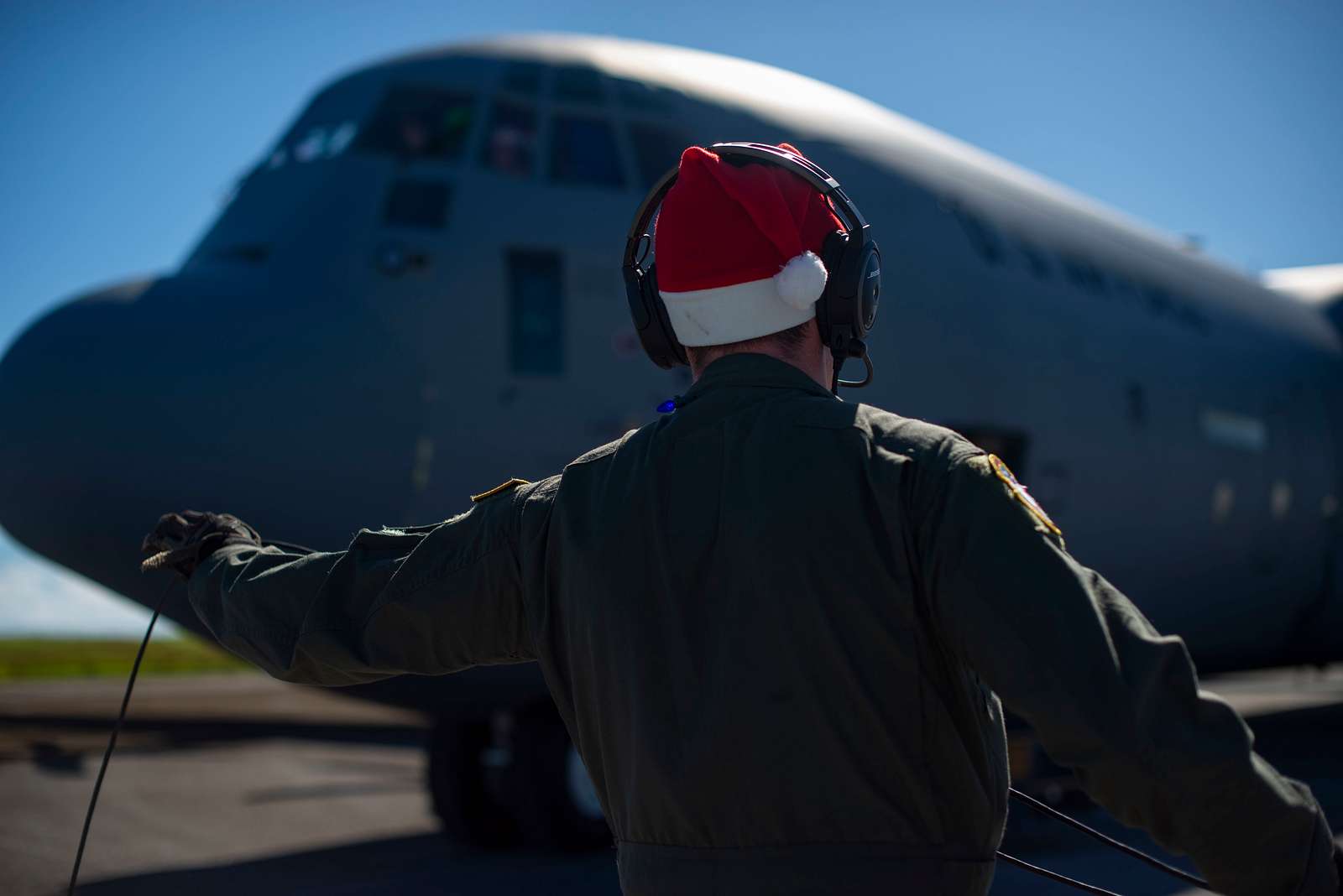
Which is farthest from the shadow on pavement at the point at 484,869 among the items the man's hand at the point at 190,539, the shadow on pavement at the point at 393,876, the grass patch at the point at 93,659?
the grass patch at the point at 93,659

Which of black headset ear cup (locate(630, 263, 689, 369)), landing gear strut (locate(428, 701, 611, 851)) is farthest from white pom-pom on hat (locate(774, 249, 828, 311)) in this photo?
landing gear strut (locate(428, 701, 611, 851))

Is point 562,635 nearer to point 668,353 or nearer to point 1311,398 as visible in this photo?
point 668,353

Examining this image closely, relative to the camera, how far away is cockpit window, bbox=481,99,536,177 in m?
6.04

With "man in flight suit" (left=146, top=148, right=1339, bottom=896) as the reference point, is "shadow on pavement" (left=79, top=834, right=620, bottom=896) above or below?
below

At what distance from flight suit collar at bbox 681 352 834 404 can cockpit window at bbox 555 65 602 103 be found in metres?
5.02

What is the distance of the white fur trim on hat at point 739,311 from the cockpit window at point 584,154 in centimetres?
458

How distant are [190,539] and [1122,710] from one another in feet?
4.31

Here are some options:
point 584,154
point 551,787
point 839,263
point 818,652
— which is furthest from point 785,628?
point 551,787

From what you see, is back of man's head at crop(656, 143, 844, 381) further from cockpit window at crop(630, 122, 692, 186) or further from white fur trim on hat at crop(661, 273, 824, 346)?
cockpit window at crop(630, 122, 692, 186)

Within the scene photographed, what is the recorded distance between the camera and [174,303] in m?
5.05

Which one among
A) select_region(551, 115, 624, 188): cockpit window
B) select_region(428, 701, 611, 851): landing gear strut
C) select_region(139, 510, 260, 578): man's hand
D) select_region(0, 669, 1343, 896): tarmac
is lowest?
select_region(0, 669, 1343, 896): tarmac

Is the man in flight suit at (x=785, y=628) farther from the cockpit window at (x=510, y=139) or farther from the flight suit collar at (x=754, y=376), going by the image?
the cockpit window at (x=510, y=139)

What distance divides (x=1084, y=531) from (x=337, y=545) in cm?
428

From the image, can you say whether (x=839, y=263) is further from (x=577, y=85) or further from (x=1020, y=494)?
(x=577, y=85)
